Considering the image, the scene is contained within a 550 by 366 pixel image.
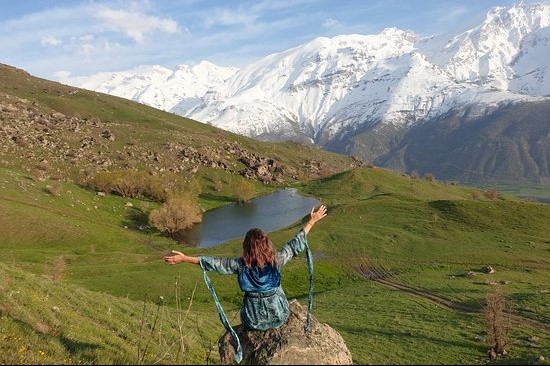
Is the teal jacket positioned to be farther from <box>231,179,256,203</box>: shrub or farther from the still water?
<box>231,179,256,203</box>: shrub

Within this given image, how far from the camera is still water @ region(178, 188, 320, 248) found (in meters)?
109

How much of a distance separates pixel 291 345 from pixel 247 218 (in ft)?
394

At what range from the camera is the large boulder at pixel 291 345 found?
34.1 feet

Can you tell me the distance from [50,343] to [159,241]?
87.6 metres

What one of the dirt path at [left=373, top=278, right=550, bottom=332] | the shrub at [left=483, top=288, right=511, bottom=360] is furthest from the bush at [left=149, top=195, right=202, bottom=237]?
the shrub at [left=483, top=288, right=511, bottom=360]

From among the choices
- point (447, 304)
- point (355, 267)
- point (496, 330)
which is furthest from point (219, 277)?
point (496, 330)

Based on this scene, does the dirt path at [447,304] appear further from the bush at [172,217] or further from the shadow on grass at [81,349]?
the bush at [172,217]

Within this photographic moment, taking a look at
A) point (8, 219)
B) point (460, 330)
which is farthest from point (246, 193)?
point (460, 330)

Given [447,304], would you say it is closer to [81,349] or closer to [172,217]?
[81,349]

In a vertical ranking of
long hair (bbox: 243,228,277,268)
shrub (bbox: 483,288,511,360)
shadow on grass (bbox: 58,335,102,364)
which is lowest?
shrub (bbox: 483,288,511,360)

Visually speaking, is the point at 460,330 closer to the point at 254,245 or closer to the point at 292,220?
Result: the point at 254,245

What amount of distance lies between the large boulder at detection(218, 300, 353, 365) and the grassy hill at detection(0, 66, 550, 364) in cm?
217

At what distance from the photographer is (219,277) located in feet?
198

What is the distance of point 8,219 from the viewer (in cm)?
7944
